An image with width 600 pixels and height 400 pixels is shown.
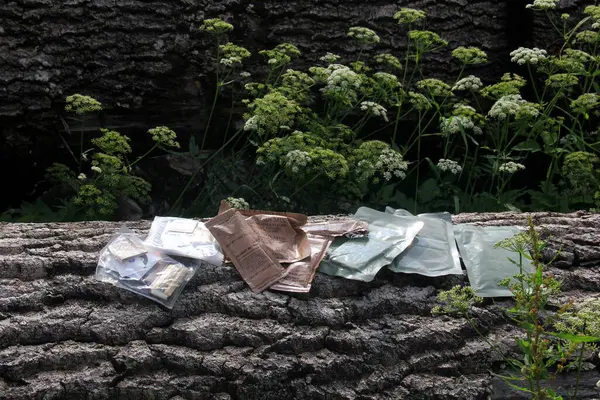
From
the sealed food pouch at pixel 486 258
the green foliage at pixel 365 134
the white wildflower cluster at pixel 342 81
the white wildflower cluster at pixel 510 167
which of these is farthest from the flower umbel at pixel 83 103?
the white wildflower cluster at pixel 510 167

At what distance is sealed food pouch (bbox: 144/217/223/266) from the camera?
268cm

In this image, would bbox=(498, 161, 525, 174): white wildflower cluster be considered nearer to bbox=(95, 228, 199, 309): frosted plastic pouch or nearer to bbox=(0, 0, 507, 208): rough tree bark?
bbox=(0, 0, 507, 208): rough tree bark

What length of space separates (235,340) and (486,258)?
91 centimetres

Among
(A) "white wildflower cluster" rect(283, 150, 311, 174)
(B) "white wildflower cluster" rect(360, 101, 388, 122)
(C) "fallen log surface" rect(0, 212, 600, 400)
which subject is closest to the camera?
(C) "fallen log surface" rect(0, 212, 600, 400)

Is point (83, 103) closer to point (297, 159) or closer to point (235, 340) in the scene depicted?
point (297, 159)

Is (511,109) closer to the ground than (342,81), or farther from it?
closer to the ground

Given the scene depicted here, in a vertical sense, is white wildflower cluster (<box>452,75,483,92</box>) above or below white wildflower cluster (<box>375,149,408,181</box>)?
above

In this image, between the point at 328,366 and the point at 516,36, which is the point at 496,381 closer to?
the point at 328,366

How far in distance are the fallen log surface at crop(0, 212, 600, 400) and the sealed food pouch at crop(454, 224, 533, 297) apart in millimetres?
84

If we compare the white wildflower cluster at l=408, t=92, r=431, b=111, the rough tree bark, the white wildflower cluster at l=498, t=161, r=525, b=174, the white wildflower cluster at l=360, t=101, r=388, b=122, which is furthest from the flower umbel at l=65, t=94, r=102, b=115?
the white wildflower cluster at l=498, t=161, r=525, b=174

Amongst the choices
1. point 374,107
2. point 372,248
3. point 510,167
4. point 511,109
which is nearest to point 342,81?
point 374,107

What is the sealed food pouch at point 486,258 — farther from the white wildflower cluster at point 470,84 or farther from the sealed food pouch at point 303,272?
the white wildflower cluster at point 470,84

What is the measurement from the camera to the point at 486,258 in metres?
2.78

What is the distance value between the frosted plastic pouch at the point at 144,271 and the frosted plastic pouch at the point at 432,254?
2.29 ft
